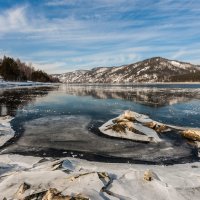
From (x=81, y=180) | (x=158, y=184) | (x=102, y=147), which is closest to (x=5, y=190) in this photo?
(x=81, y=180)

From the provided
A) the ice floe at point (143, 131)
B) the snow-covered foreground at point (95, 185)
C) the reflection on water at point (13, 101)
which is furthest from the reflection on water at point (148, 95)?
the snow-covered foreground at point (95, 185)

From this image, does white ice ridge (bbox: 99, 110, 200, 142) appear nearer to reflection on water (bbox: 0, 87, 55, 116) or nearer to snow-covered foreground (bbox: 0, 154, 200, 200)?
snow-covered foreground (bbox: 0, 154, 200, 200)

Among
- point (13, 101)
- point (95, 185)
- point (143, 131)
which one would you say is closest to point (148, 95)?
point (13, 101)

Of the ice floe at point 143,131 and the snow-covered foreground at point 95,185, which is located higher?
the snow-covered foreground at point 95,185

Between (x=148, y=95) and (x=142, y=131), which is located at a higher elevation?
(x=142, y=131)

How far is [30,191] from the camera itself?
7418 millimetres

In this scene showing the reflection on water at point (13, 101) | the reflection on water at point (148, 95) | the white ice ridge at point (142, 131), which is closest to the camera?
the white ice ridge at point (142, 131)

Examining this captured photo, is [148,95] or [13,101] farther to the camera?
[148,95]

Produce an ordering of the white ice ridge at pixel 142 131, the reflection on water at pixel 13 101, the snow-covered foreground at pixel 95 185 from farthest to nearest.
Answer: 1. the reflection on water at pixel 13 101
2. the white ice ridge at pixel 142 131
3. the snow-covered foreground at pixel 95 185

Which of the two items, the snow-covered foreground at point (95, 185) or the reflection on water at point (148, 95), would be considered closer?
the snow-covered foreground at point (95, 185)

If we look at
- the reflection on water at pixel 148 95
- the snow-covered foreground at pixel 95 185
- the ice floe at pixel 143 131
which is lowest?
the reflection on water at pixel 148 95

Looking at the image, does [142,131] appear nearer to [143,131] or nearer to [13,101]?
[143,131]

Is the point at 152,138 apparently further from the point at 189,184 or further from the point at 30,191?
the point at 30,191

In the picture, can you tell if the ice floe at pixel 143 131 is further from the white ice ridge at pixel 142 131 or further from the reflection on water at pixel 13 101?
the reflection on water at pixel 13 101
